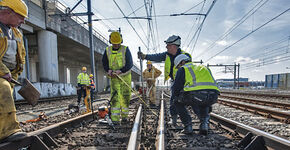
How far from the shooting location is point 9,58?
2133 millimetres

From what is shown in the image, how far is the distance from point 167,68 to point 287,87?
42299 mm

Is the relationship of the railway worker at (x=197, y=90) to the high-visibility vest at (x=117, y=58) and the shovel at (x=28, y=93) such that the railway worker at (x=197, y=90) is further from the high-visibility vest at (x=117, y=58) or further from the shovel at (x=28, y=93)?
the shovel at (x=28, y=93)

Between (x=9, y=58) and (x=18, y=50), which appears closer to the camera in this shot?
(x=9, y=58)

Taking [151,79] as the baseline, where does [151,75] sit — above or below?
above

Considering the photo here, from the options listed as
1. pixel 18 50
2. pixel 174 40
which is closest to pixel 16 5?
pixel 18 50

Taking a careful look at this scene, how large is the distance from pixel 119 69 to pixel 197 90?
1.90 m

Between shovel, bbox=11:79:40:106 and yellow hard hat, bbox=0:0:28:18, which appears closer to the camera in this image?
yellow hard hat, bbox=0:0:28:18

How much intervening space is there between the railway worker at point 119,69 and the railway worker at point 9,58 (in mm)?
1850

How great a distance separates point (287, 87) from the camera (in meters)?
34.6

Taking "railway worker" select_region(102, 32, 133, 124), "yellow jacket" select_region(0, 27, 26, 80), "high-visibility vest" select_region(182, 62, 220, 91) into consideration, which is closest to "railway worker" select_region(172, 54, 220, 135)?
"high-visibility vest" select_region(182, 62, 220, 91)

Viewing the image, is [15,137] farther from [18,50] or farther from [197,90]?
[197,90]

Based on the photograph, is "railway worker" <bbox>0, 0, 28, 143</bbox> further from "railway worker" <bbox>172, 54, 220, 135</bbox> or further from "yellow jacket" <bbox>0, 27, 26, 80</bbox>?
"railway worker" <bbox>172, 54, 220, 135</bbox>

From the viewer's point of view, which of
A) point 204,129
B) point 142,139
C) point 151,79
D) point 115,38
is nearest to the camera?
point 142,139

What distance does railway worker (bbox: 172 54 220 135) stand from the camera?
2871 mm
